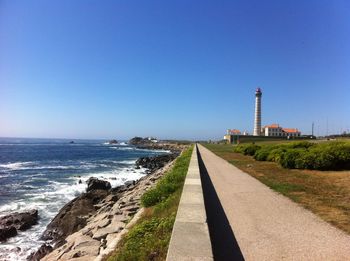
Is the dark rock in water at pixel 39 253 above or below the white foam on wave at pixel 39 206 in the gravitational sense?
above

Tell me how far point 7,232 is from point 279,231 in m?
11.1

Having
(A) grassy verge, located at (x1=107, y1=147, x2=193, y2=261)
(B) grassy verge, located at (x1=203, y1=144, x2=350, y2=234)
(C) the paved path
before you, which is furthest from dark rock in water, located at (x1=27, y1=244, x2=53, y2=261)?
(B) grassy verge, located at (x1=203, y1=144, x2=350, y2=234)

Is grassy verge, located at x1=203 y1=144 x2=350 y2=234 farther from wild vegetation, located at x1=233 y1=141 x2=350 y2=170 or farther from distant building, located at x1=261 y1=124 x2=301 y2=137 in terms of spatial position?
distant building, located at x1=261 y1=124 x2=301 y2=137

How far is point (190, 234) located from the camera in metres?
5.37

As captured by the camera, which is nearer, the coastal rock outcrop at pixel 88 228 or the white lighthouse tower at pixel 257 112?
the coastal rock outcrop at pixel 88 228

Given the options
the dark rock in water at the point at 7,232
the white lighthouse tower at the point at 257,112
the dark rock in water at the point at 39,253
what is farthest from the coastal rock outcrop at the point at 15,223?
the white lighthouse tower at the point at 257,112

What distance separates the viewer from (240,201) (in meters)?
9.60

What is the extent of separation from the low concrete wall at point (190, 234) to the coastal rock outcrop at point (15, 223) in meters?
8.77

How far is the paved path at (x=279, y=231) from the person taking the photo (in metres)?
5.38

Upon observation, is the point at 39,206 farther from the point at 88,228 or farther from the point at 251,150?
the point at 251,150

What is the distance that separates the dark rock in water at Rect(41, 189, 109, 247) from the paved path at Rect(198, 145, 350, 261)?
6335mm

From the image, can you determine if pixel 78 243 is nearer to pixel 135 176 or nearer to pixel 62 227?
pixel 62 227

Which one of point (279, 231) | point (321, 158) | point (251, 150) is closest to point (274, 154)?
point (321, 158)

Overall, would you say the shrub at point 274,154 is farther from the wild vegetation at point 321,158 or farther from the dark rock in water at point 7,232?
the dark rock in water at point 7,232
